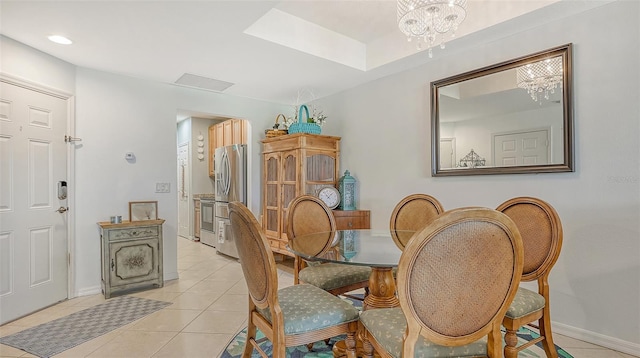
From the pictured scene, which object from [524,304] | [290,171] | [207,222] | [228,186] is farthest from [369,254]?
[207,222]

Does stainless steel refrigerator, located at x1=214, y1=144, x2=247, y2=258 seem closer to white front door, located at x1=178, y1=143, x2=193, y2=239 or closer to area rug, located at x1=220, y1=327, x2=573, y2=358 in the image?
white front door, located at x1=178, y1=143, x2=193, y2=239

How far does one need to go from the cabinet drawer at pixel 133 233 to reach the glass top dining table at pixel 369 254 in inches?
77.3

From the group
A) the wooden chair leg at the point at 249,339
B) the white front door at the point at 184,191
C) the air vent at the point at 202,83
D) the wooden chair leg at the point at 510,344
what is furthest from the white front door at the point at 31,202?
the wooden chair leg at the point at 510,344

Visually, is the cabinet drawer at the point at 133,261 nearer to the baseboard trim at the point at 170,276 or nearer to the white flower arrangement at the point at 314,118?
the baseboard trim at the point at 170,276

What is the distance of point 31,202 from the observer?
285cm

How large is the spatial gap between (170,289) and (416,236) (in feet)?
10.5

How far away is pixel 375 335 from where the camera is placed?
1385 millimetres

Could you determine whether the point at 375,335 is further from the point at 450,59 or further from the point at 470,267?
the point at 450,59

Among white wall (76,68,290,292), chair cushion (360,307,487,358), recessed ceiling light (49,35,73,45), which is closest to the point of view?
chair cushion (360,307,487,358)

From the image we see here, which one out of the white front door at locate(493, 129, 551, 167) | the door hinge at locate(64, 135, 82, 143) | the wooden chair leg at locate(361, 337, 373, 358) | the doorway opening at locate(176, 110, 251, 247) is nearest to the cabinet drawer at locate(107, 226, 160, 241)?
the door hinge at locate(64, 135, 82, 143)

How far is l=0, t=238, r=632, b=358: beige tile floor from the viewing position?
2.14 m

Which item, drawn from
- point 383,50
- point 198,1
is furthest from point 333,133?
point 198,1

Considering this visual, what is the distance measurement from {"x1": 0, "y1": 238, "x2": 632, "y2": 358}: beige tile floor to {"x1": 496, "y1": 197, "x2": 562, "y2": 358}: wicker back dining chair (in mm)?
605

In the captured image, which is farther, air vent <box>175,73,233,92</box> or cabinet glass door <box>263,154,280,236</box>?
cabinet glass door <box>263,154,280,236</box>
